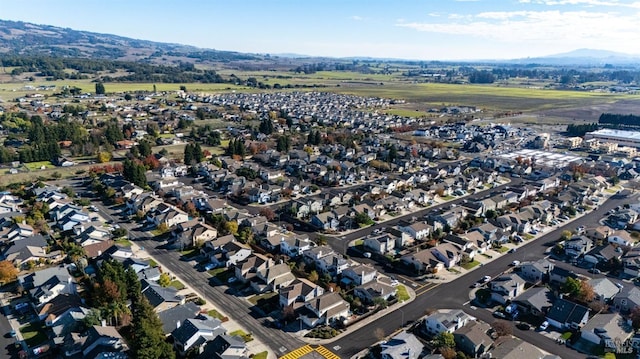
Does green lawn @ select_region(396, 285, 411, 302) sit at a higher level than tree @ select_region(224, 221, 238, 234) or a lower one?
lower

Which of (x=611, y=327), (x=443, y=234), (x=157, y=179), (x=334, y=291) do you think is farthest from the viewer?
(x=157, y=179)

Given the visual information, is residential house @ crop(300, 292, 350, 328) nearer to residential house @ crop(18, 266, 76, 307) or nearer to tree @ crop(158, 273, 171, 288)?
Answer: tree @ crop(158, 273, 171, 288)

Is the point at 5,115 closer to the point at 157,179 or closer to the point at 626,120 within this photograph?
the point at 157,179

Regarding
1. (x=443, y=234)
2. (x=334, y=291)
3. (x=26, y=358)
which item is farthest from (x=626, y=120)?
(x=26, y=358)

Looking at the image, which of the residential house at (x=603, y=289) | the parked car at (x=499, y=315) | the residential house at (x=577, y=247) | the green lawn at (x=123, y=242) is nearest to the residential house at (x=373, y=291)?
the parked car at (x=499, y=315)

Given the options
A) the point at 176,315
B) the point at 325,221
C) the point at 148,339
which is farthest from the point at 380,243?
the point at 148,339

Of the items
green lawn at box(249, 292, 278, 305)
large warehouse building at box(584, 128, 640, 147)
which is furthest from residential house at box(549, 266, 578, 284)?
large warehouse building at box(584, 128, 640, 147)
